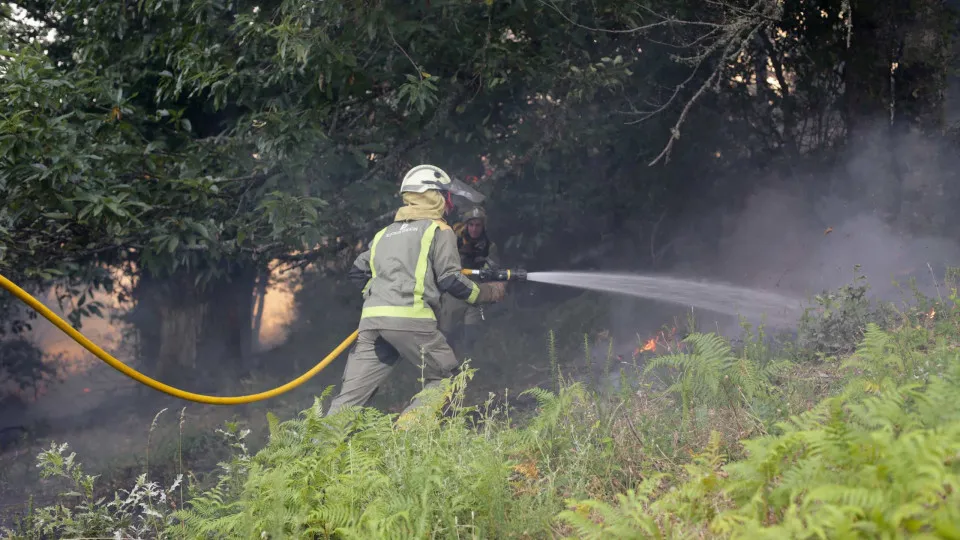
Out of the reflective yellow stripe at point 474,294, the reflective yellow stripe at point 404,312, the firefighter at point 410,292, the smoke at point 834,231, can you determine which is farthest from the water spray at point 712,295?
the reflective yellow stripe at point 404,312

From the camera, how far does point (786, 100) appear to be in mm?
10328

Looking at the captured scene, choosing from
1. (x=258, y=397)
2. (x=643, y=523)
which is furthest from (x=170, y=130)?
(x=643, y=523)

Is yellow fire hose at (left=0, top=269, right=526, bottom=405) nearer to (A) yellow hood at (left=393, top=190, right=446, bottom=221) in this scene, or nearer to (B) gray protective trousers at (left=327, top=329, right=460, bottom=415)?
(B) gray protective trousers at (left=327, top=329, right=460, bottom=415)

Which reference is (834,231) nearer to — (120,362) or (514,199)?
(514,199)

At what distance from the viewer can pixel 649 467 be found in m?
4.14

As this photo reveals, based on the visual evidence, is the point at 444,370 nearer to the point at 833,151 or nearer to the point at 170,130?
the point at 170,130

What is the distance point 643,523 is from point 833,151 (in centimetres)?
826

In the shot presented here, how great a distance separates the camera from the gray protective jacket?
596 cm

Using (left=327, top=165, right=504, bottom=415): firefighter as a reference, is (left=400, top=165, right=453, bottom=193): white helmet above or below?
above

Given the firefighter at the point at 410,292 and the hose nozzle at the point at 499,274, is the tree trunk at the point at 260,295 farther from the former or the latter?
the firefighter at the point at 410,292

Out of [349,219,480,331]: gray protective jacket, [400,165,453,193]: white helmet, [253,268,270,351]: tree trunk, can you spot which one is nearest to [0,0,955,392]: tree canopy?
[400,165,453,193]: white helmet

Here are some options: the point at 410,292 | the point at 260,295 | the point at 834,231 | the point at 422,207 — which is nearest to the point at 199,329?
the point at 260,295

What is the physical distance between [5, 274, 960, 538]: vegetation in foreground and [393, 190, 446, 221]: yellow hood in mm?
1727

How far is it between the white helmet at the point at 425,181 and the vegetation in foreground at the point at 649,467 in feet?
6.10
